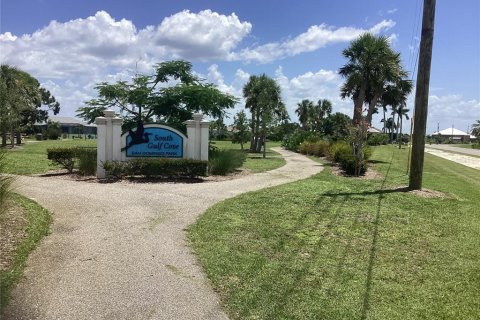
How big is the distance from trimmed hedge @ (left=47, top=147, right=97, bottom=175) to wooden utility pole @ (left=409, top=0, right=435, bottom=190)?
969cm

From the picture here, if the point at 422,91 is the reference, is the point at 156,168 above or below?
below

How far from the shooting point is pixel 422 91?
1238cm

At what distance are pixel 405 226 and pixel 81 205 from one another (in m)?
6.32

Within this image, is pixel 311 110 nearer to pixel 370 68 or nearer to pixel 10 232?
pixel 370 68

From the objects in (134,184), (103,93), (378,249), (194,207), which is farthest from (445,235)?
(103,93)

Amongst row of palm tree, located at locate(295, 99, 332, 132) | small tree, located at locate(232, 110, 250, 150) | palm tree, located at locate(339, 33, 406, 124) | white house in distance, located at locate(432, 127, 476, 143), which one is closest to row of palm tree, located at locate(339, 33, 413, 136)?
palm tree, located at locate(339, 33, 406, 124)

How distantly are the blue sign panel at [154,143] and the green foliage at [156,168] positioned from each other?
0.97 m

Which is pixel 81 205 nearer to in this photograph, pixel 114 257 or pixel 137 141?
pixel 114 257

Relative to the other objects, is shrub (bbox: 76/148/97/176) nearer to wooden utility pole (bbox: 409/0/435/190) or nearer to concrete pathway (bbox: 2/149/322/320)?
concrete pathway (bbox: 2/149/322/320)

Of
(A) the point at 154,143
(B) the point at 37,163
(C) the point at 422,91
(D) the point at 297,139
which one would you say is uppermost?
(C) the point at 422,91

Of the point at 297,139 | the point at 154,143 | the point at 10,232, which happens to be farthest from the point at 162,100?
the point at 297,139

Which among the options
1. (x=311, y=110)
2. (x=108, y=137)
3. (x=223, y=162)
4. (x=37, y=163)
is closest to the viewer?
(x=108, y=137)

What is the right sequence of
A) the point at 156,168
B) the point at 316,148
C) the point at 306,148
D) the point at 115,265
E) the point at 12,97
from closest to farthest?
1. the point at 115,265
2. the point at 156,168
3. the point at 316,148
4. the point at 12,97
5. the point at 306,148

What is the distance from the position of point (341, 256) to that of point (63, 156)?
11.1m
